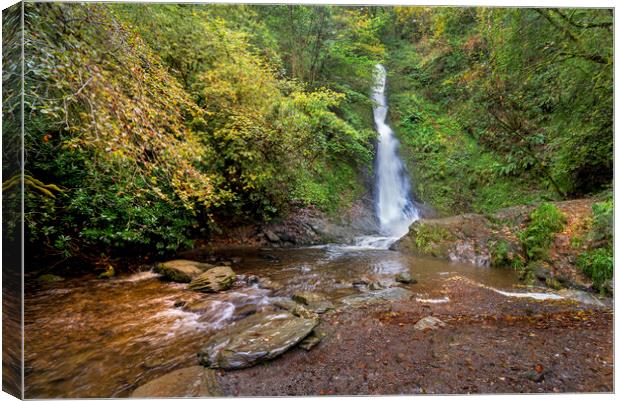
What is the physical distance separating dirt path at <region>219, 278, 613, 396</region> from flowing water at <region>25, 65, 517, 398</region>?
0.49m

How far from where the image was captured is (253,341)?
208cm

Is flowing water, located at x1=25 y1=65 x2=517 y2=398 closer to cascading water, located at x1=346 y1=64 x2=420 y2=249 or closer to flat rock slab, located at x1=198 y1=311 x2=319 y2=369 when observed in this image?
flat rock slab, located at x1=198 y1=311 x2=319 y2=369

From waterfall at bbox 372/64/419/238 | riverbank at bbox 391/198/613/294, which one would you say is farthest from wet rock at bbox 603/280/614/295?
waterfall at bbox 372/64/419/238

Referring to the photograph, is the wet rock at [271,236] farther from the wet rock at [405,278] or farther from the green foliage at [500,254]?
the green foliage at [500,254]

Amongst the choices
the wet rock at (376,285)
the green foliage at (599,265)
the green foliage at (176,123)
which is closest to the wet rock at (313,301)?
the wet rock at (376,285)

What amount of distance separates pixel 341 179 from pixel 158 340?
3.46m

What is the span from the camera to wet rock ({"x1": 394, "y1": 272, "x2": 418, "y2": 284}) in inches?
133

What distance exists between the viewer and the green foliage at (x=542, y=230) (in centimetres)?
360

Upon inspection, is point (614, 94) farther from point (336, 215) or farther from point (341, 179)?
point (336, 215)

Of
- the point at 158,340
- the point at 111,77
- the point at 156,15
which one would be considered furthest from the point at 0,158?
the point at 156,15

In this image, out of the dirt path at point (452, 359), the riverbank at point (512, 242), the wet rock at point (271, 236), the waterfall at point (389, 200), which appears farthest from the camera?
the waterfall at point (389, 200)

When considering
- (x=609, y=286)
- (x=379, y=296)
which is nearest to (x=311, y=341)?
(x=379, y=296)

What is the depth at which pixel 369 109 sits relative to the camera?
4.82 m

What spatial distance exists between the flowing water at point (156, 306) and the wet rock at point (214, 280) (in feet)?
0.31
